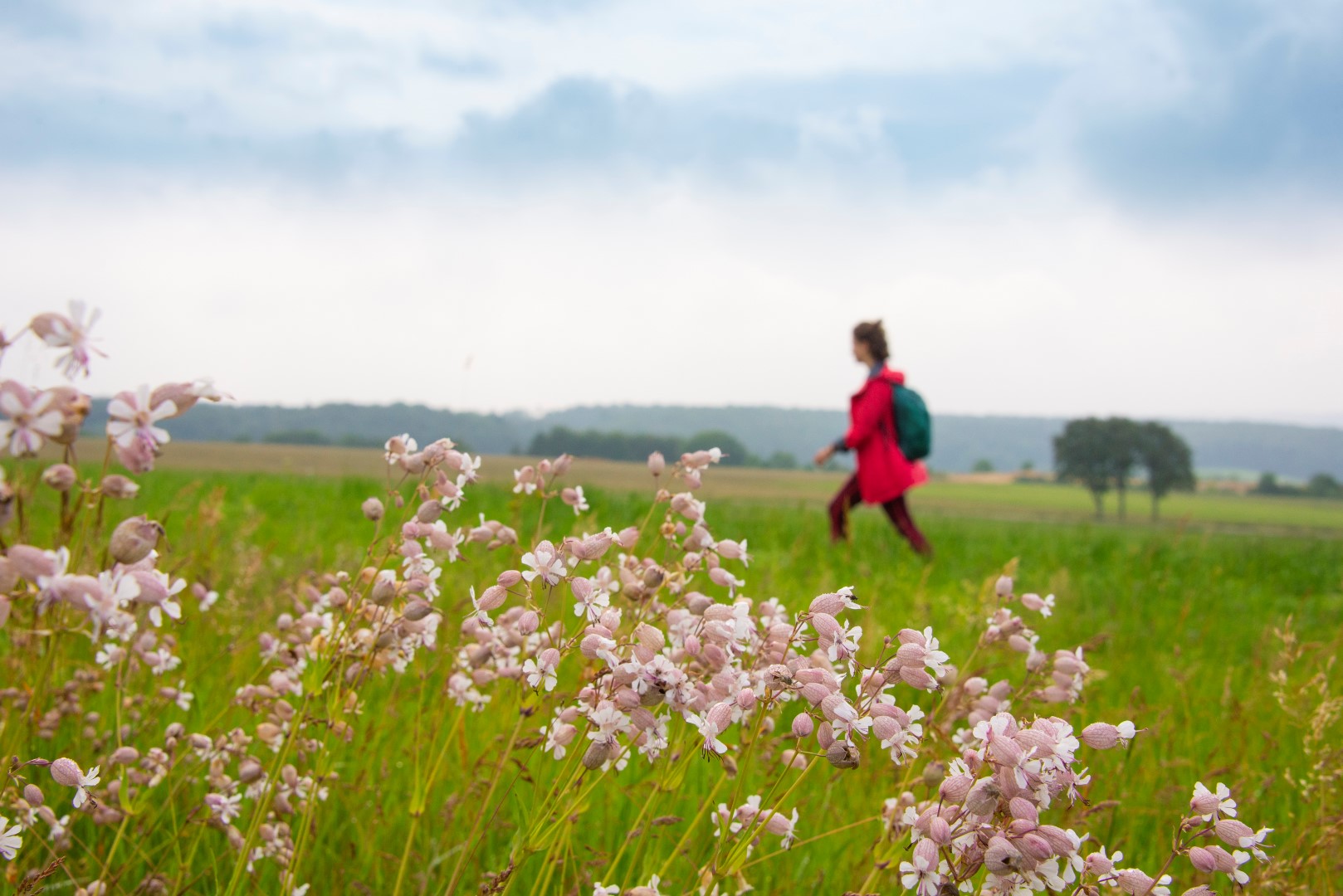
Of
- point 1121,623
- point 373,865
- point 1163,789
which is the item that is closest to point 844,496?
point 1121,623

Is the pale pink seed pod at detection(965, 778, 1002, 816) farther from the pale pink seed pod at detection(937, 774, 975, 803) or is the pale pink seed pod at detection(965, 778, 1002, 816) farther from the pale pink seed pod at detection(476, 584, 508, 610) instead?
the pale pink seed pod at detection(476, 584, 508, 610)

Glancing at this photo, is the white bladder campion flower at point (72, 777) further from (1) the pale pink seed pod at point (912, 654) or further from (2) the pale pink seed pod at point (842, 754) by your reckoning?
(1) the pale pink seed pod at point (912, 654)

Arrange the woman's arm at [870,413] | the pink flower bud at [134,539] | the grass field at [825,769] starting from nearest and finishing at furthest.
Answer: the pink flower bud at [134,539], the grass field at [825,769], the woman's arm at [870,413]

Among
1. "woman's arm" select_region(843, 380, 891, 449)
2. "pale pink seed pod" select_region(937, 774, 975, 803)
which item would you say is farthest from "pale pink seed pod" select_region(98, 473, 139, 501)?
"woman's arm" select_region(843, 380, 891, 449)

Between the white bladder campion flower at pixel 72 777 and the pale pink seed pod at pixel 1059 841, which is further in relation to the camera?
the white bladder campion flower at pixel 72 777

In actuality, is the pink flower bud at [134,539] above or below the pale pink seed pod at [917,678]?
above

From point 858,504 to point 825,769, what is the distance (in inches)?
280

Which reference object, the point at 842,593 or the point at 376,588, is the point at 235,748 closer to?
the point at 376,588

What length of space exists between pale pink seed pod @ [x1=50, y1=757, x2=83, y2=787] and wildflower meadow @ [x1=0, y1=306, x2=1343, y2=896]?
0.02 meters

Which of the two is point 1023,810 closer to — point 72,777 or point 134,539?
point 134,539

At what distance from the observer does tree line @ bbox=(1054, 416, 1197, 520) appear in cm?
6253

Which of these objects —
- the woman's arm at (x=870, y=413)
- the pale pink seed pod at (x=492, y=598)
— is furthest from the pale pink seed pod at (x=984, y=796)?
the woman's arm at (x=870, y=413)

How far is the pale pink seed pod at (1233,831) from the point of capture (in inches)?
58.8

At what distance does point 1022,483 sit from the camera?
75312 millimetres
